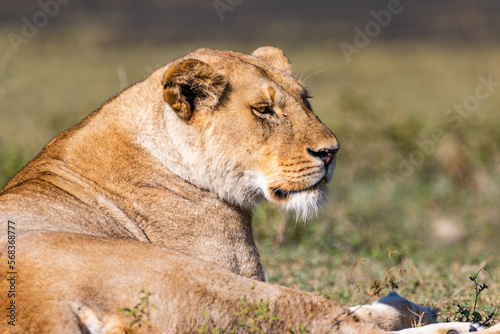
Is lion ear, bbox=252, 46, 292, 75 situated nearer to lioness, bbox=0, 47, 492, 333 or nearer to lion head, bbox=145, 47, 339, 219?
lioness, bbox=0, 47, 492, 333

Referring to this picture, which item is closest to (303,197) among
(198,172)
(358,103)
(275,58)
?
(198,172)

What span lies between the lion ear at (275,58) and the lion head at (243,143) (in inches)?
23.9

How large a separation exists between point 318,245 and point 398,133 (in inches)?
161

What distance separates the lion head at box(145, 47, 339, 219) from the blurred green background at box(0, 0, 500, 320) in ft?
2.10

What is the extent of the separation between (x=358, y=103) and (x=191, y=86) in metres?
7.01

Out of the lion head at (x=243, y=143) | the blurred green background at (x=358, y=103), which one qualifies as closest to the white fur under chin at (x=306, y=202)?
the lion head at (x=243, y=143)

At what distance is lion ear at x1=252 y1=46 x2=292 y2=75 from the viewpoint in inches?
195

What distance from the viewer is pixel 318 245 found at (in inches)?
300

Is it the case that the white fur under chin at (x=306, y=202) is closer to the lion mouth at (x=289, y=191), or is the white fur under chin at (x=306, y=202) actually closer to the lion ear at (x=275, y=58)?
the lion mouth at (x=289, y=191)

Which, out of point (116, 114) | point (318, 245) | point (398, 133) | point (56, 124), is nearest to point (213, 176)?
point (116, 114)

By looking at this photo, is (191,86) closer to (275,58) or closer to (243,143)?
(243,143)

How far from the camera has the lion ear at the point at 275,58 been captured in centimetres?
495

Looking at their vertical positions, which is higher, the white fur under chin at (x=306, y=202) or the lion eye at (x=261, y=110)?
the lion eye at (x=261, y=110)

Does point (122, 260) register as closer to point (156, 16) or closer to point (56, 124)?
point (56, 124)
